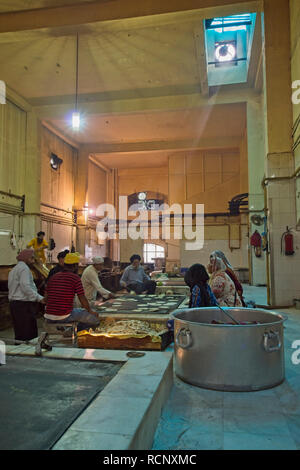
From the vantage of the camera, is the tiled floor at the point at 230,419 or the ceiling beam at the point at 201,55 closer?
the tiled floor at the point at 230,419

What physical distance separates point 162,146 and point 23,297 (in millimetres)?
12947

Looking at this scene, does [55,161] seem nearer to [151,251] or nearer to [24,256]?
[151,251]

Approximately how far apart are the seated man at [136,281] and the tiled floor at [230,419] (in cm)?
531

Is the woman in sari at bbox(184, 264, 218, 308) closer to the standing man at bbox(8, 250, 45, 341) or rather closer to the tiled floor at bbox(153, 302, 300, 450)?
the tiled floor at bbox(153, 302, 300, 450)

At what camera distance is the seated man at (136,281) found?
8.38 meters

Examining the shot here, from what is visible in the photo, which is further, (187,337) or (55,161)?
(55,161)

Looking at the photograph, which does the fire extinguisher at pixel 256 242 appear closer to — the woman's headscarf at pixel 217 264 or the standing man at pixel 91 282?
the standing man at pixel 91 282

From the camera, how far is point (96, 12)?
26.7 ft

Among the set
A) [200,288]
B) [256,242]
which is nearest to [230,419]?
[200,288]

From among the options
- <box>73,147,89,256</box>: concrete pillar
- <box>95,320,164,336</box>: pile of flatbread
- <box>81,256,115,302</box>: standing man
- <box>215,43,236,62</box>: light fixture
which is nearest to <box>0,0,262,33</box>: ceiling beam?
<box>215,43,236,62</box>: light fixture

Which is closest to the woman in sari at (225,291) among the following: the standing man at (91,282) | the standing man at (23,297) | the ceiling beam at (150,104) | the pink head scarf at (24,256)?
the standing man at (91,282)

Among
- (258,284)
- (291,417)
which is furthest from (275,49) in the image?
(291,417)
